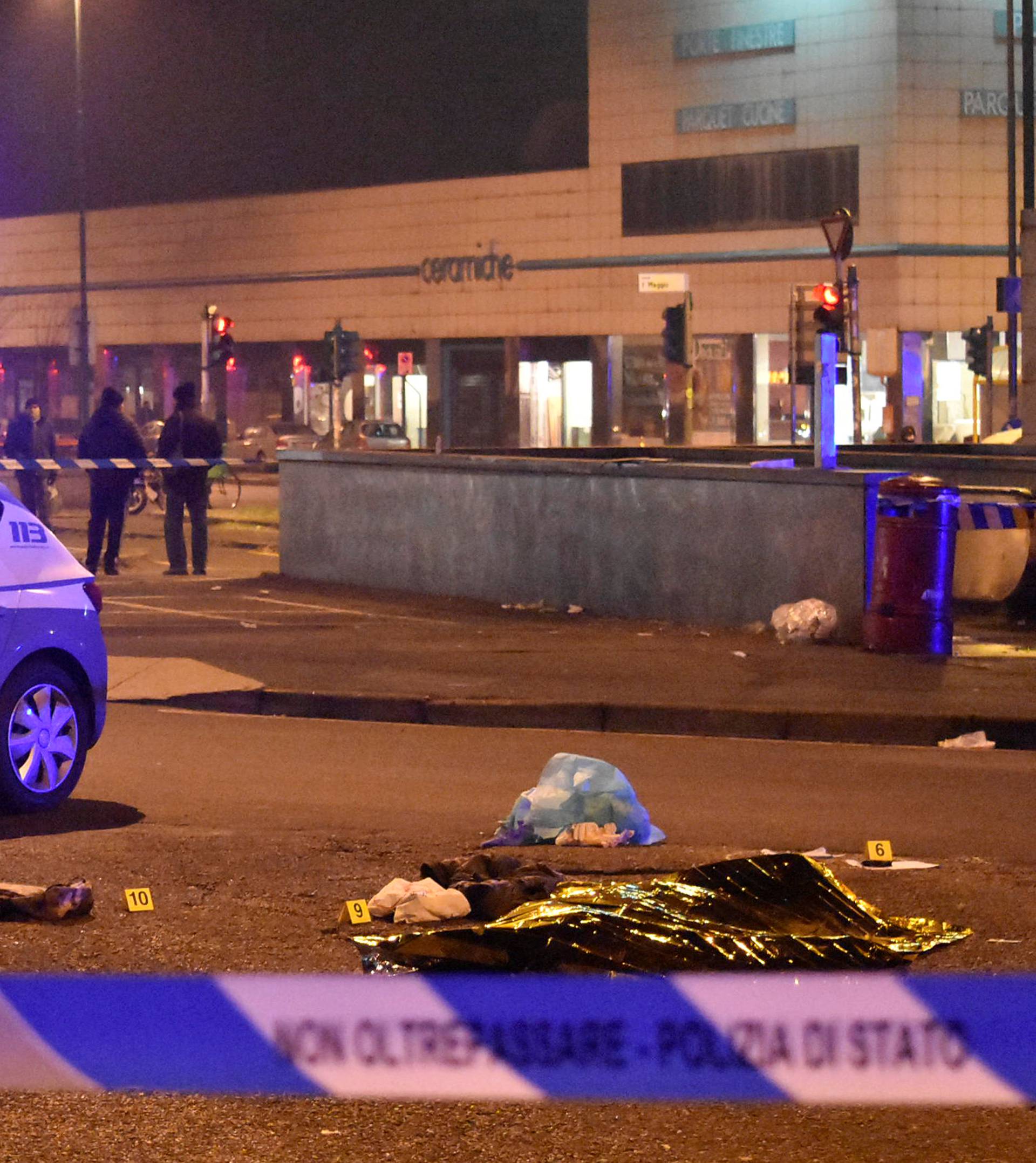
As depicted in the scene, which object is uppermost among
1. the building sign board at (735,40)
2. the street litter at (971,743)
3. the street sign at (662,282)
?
the building sign board at (735,40)

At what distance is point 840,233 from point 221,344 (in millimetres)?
18428

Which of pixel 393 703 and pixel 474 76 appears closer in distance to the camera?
pixel 393 703

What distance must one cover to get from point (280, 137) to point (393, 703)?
57832 mm

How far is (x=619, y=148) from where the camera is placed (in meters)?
57.1

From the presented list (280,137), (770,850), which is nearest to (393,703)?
(770,850)

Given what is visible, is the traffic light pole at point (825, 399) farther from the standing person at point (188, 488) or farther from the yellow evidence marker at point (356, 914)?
the yellow evidence marker at point (356, 914)

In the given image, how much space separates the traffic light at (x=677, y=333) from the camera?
3162 centimetres

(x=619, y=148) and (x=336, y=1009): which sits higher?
(x=619, y=148)

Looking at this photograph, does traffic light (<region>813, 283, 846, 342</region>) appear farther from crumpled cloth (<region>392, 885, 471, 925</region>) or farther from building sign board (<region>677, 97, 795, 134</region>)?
building sign board (<region>677, 97, 795, 134</region>)

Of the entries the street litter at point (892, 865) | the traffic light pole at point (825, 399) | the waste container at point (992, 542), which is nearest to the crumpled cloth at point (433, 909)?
the street litter at point (892, 865)

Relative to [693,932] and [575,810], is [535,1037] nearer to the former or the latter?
[693,932]

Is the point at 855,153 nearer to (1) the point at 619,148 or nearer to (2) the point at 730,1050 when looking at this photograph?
(1) the point at 619,148

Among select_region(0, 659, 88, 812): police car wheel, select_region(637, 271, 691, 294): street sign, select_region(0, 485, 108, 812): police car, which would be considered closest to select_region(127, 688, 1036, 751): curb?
select_region(0, 485, 108, 812): police car

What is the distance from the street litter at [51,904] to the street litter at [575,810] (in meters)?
1.82
